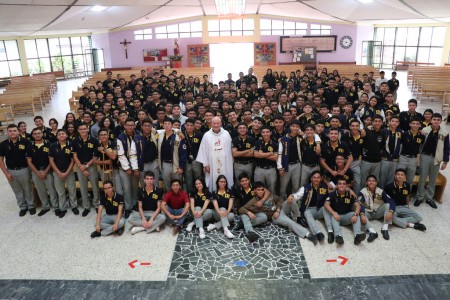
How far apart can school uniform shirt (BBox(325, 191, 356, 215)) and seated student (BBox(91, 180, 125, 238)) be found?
10.4ft

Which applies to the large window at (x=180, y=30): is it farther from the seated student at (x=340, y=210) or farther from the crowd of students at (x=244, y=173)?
the seated student at (x=340, y=210)

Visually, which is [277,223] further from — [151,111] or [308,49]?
[308,49]

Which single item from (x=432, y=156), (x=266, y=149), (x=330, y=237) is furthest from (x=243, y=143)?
(x=432, y=156)

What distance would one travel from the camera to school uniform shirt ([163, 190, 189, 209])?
5488 millimetres

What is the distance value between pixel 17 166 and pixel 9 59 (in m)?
20.3

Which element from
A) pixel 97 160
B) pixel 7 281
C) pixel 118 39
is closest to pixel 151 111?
pixel 97 160

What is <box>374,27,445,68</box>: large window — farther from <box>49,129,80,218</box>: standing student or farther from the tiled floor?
<box>49,129,80,218</box>: standing student

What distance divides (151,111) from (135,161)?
2.77 meters

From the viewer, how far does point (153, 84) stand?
10.7 meters

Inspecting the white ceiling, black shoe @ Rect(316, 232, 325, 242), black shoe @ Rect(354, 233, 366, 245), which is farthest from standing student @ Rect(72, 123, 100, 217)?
the white ceiling

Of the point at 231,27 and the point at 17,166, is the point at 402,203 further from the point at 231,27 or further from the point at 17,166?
the point at 231,27

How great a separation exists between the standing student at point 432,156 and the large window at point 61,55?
24.7 metres

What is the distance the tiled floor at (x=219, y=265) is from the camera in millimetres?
4098

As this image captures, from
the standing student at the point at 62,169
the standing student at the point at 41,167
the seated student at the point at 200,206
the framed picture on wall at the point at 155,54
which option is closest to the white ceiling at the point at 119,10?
the framed picture on wall at the point at 155,54
